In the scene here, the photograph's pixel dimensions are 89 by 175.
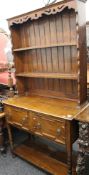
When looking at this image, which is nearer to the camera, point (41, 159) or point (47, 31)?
point (47, 31)

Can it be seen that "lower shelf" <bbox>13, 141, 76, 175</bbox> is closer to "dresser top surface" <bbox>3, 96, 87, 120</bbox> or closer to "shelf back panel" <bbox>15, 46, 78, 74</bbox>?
"dresser top surface" <bbox>3, 96, 87, 120</bbox>

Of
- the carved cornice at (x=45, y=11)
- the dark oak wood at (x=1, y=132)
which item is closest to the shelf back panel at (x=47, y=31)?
the carved cornice at (x=45, y=11)

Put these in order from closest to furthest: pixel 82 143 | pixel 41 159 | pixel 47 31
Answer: pixel 82 143 < pixel 47 31 < pixel 41 159

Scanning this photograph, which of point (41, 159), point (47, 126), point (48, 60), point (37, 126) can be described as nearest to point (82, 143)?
point (47, 126)

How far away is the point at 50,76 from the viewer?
1985mm

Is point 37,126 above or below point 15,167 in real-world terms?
above

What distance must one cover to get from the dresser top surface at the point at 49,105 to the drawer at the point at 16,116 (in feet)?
0.19

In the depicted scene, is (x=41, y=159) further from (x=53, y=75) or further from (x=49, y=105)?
(x=53, y=75)

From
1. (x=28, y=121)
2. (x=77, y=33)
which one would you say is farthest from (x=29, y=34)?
(x=28, y=121)

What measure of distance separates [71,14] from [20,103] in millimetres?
1087

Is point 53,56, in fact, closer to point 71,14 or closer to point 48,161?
point 71,14

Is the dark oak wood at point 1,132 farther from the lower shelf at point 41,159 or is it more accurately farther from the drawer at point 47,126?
the drawer at point 47,126

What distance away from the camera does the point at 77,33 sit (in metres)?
1.65

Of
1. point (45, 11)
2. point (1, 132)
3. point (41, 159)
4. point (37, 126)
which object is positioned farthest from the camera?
point (1, 132)
